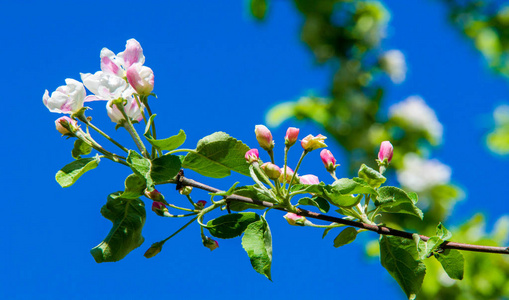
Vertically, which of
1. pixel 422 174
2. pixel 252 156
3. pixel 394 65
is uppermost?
pixel 394 65

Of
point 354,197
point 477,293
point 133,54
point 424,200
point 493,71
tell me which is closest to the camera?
point 354,197

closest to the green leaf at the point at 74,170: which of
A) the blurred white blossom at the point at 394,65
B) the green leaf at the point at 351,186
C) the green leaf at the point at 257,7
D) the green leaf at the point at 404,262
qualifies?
the green leaf at the point at 351,186

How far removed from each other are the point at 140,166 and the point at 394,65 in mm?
4814

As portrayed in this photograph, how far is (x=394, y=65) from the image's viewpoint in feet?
17.0

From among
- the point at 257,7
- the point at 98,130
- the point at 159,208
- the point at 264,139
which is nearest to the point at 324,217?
the point at 264,139

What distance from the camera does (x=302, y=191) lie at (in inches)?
30.4

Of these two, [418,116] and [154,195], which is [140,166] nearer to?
[154,195]

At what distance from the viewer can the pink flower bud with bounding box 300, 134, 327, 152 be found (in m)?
0.86

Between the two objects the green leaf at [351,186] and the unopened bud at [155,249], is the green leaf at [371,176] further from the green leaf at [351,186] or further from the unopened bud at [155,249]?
the unopened bud at [155,249]

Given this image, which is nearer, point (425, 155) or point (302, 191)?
point (302, 191)

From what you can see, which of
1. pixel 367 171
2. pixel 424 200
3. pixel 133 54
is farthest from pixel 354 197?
pixel 424 200

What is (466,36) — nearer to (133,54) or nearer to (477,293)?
(477,293)

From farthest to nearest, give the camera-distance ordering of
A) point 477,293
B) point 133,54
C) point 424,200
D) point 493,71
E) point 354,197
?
point 493,71
point 424,200
point 477,293
point 133,54
point 354,197

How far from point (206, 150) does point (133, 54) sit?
22 cm
